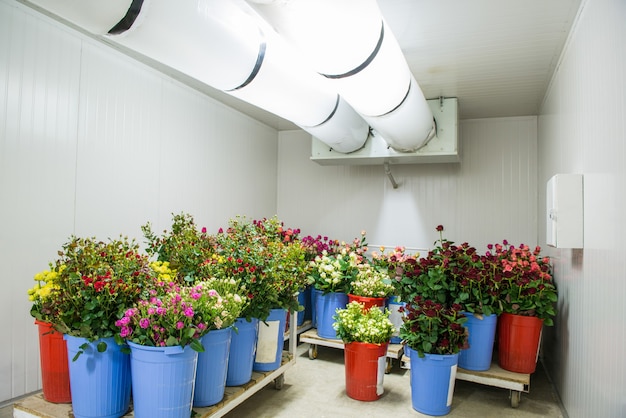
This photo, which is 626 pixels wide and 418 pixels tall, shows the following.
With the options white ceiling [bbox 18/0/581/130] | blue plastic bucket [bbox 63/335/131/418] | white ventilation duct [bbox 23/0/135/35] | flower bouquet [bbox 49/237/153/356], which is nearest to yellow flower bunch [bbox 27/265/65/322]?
flower bouquet [bbox 49/237/153/356]

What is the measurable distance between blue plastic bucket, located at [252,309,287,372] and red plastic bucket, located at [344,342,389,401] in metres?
0.57

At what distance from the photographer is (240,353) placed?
8.48 ft

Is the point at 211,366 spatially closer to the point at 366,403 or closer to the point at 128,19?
the point at 366,403

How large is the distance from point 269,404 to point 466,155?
3.70 meters

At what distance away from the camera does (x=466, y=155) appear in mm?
5035

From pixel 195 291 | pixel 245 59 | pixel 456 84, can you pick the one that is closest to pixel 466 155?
pixel 456 84

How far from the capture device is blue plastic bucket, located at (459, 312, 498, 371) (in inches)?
122

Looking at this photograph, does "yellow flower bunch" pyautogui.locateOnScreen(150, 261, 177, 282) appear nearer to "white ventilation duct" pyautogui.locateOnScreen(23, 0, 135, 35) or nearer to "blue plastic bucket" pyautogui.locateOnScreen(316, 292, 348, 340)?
"white ventilation duct" pyautogui.locateOnScreen(23, 0, 135, 35)

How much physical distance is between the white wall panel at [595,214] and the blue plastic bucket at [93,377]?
229 cm

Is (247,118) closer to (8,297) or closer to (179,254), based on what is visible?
(179,254)

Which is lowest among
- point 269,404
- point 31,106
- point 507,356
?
point 269,404

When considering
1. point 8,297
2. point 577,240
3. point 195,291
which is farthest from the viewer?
point 8,297

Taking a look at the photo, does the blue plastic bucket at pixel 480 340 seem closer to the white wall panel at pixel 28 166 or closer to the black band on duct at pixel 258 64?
the black band on duct at pixel 258 64

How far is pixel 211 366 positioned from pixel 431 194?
3705 mm
